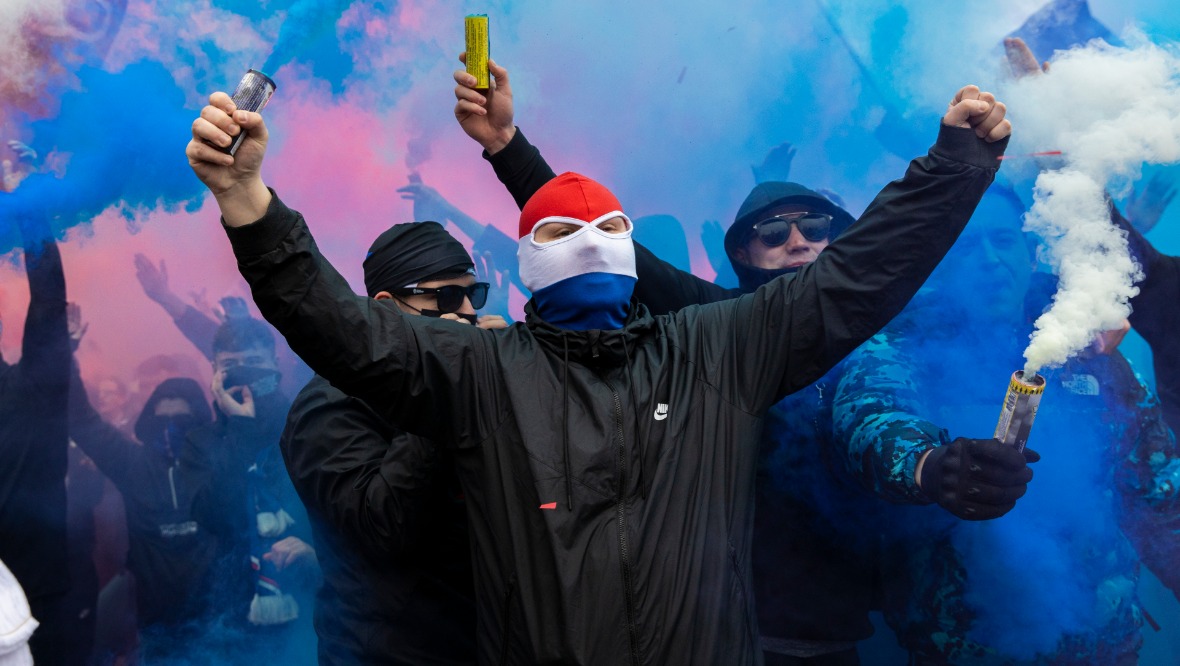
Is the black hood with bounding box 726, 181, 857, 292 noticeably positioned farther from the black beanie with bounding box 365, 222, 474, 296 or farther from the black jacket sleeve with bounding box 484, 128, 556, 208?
the black beanie with bounding box 365, 222, 474, 296

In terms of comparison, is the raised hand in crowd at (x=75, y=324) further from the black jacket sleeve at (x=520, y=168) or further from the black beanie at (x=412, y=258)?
the black jacket sleeve at (x=520, y=168)

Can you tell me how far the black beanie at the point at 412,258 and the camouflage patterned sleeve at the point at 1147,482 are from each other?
6.80 ft

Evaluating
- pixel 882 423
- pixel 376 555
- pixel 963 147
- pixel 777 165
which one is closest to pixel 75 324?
pixel 376 555

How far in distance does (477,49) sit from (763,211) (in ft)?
3.65

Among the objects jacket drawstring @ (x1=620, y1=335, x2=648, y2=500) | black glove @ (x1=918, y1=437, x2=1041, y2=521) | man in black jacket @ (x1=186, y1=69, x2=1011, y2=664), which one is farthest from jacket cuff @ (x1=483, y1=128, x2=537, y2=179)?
black glove @ (x1=918, y1=437, x2=1041, y2=521)

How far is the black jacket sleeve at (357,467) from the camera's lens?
2.49 meters

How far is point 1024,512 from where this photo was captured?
9.81 feet

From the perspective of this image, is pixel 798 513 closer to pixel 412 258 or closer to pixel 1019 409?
pixel 1019 409

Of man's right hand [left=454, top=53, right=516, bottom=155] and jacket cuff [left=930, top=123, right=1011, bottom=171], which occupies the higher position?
man's right hand [left=454, top=53, right=516, bottom=155]

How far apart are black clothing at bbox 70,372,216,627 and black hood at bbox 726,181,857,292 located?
7.05ft

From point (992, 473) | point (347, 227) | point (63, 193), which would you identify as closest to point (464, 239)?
point (347, 227)

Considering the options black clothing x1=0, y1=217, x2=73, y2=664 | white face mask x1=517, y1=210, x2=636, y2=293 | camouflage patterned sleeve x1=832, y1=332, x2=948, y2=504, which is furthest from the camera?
black clothing x1=0, y1=217, x2=73, y2=664

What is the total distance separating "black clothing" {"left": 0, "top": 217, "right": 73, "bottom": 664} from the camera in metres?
3.37

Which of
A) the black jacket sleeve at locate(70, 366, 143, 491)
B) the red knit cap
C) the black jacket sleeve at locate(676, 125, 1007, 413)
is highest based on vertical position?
the red knit cap
